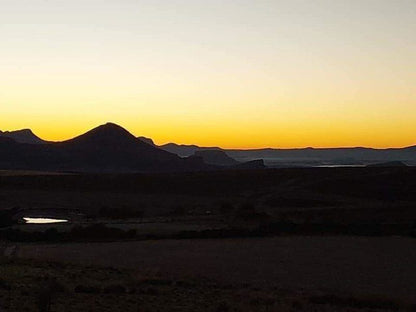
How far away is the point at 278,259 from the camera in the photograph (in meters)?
33.5

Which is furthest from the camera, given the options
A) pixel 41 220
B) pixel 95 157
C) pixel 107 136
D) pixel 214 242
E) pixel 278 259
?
pixel 107 136

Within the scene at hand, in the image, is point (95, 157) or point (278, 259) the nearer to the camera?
point (278, 259)

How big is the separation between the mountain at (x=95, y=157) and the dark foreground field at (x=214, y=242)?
220 feet

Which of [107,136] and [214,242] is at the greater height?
[107,136]

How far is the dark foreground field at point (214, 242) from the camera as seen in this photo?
70.4 ft

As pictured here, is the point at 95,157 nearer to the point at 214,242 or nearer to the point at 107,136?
the point at 107,136

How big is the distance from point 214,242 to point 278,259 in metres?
8.34

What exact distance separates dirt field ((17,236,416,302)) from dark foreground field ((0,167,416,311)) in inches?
2.4

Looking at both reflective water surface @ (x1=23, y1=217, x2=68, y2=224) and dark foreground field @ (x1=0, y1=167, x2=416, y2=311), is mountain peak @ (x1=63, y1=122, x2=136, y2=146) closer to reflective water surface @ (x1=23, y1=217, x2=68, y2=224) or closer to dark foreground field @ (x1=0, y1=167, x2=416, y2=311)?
dark foreground field @ (x1=0, y1=167, x2=416, y2=311)

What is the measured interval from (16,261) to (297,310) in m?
15.3

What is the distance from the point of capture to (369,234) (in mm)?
44781

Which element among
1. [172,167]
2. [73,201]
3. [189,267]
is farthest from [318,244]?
[172,167]

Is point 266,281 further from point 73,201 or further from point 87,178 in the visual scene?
point 87,178

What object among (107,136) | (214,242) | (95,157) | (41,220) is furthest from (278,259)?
(107,136)
